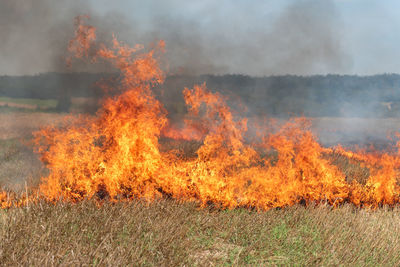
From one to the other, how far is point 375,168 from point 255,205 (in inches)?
238

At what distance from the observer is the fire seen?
7422 mm

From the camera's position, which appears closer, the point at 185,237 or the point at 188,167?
the point at 185,237

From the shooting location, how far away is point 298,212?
266 inches

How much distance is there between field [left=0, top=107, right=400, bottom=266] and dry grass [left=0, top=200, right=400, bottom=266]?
0.05ft

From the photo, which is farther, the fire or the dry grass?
the fire

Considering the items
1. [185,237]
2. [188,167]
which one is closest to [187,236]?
[185,237]

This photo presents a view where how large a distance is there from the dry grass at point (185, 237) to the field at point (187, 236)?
1 centimetres

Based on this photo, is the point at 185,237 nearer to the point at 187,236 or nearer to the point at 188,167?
the point at 187,236

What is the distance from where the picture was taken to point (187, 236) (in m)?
5.47

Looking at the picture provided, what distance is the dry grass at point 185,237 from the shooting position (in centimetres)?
429

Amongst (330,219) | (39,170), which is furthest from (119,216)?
(39,170)

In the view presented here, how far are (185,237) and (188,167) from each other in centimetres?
264

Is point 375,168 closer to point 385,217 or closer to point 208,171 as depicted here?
point 385,217

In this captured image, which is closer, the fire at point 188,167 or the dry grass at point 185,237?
the dry grass at point 185,237
